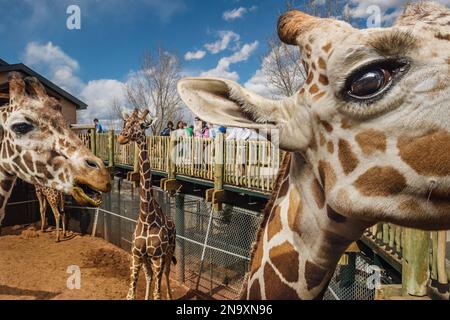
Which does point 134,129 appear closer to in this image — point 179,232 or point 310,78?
point 179,232

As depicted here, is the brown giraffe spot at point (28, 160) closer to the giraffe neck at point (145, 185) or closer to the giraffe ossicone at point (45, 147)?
the giraffe ossicone at point (45, 147)

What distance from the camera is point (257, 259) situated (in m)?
1.85

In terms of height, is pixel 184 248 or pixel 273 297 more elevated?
pixel 273 297

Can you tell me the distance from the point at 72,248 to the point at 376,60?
12828 millimetres

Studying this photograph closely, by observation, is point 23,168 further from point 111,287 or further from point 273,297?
point 111,287

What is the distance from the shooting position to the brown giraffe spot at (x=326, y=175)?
1.26 m

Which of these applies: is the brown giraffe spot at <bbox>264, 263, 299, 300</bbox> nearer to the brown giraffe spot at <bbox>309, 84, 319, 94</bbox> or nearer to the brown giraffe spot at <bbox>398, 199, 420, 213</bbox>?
the brown giraffe spot at <bbox>398, 199, 420, 213</bbox>

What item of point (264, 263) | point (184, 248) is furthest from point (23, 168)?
point (184, 248)

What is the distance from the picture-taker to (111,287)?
870 cm

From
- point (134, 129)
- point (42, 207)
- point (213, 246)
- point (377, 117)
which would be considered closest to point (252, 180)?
point (213, 246)

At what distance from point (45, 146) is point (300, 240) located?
9.74 feet

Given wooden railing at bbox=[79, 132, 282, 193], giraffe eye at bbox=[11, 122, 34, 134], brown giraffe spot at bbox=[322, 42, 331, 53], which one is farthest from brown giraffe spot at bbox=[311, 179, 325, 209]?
wooden railing at bbox=[79, 132, 282, 193]

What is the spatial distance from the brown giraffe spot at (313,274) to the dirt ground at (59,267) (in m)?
7.33

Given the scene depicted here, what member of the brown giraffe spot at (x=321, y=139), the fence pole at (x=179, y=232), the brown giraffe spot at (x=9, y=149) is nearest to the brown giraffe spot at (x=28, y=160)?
the brown giraffe spot at (x=9, y=149)
